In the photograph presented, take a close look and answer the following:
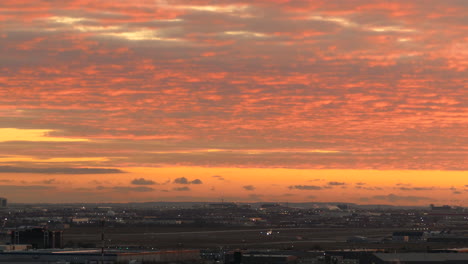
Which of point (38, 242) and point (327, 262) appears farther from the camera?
point (38, 242)

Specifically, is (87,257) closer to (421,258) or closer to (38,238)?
(38,238)

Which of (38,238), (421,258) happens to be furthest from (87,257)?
(421,258)

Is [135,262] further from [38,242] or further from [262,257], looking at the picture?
[38,242]

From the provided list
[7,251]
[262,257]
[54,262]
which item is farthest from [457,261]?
[7,251]

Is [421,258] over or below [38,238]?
below

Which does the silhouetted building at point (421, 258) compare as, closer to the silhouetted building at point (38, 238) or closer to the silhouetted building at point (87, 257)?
the silhouetted building at point (87, 257)

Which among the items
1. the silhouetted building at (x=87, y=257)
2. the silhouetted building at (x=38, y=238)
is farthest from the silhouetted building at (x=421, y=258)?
the silhouetted building at (x=38, y=238)

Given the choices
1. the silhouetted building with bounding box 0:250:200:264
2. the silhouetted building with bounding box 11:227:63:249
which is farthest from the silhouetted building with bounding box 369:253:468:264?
the silhouetted building with bounding box 11:227:63:249

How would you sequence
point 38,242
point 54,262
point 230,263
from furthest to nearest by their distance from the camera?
point 38,242, point 230,263, point 54,262

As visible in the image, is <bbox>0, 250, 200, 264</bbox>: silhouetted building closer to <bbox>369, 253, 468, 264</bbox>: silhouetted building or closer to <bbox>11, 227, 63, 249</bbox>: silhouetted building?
<bbox>11, 227, 63, 249</bbox>: silhouetted building

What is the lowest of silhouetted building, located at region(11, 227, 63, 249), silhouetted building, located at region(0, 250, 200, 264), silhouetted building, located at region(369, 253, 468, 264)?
silhouetted building, located at region(369, 253, 468, 264)

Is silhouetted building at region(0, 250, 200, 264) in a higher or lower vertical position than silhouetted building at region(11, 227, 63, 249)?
lower
